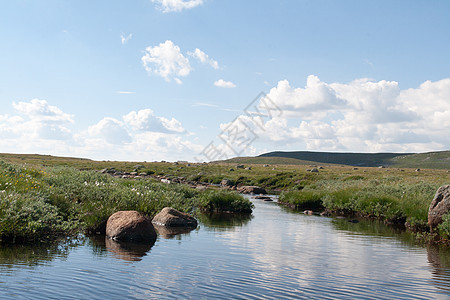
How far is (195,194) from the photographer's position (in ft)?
115

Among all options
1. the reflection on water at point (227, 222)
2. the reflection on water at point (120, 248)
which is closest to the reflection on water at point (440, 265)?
the reflection on water at point (120, 248)

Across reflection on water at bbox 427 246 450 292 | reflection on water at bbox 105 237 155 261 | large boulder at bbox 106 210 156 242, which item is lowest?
reflection on water at bbox 427 246 450 292

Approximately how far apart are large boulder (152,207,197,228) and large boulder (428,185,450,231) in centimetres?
1171

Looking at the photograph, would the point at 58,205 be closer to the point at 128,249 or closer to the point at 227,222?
the point at 128,249

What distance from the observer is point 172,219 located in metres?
20.5

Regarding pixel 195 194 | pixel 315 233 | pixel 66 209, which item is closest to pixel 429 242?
pixel 315 233

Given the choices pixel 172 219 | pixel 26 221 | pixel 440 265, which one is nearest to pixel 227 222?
pixel 172 219

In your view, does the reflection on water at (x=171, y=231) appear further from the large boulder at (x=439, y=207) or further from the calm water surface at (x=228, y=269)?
the large boulder at (x=439, y=207)

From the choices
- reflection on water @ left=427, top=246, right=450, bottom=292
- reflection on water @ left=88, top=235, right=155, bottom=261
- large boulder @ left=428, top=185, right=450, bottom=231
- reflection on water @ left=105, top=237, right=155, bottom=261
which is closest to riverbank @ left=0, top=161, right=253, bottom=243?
reflection on water @ left=88, top=235, right=155, bottom=261

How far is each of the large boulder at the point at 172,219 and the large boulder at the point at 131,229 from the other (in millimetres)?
3949

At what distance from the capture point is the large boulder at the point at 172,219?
2053 cm

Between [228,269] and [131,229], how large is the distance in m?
5.48

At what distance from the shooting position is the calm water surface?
9555 millimetres

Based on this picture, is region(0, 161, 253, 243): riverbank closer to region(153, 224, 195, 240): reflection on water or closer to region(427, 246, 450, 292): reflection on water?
region(153, 224, 195, 240): reflection on water
